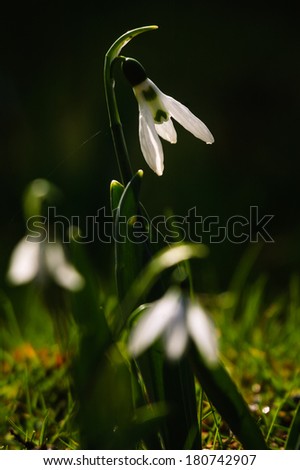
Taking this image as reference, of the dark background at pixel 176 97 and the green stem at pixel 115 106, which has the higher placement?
the green stem at pixel 115 106

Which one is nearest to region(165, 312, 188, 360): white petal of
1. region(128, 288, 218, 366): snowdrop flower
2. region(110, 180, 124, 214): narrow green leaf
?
region(128, 288, 218, 366): snowdrop flower

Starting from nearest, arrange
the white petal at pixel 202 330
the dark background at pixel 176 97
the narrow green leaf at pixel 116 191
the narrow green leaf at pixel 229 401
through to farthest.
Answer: the white petal at pixel 202 330, the narrow green leaf at pixel 229 401, the narrow green leaf at pixel 116 191, the dark background at pixel 176 97

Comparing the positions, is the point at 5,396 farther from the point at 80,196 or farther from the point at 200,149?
the point at 200,149

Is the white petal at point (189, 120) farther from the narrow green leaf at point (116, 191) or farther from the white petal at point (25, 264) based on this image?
the white petal at point (25, 264)

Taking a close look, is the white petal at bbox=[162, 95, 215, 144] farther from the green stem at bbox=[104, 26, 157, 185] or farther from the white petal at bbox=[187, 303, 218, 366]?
the white petal at bbox=[187, 303, 218, 366]


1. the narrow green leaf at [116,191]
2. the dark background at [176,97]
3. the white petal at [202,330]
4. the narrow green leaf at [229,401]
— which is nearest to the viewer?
the white petal at [202,330]

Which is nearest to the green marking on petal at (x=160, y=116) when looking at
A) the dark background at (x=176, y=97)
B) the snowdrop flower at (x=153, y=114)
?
the snowdrop flower at (x=153, y=114)

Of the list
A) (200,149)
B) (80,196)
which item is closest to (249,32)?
(200,149)

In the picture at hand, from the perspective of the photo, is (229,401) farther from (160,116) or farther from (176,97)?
(176,97)

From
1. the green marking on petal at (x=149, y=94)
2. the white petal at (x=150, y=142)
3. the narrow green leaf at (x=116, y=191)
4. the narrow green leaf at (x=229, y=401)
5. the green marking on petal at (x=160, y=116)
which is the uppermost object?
the green marking on petal at (x=149, y=94)
